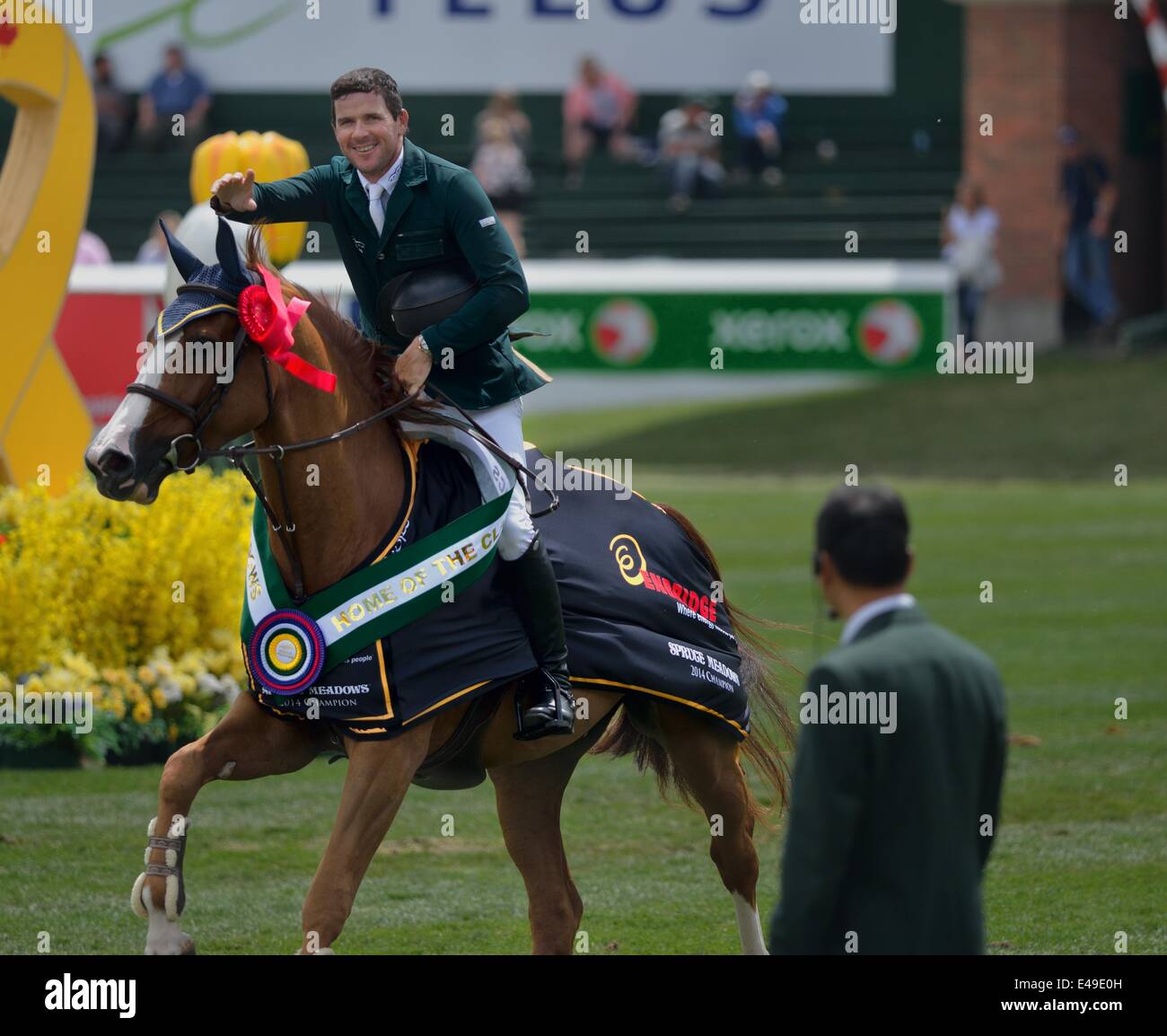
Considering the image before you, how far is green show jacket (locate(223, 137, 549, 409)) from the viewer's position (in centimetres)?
568

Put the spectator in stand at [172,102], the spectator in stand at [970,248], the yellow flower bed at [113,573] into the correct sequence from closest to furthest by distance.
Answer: the yellow flower bed at [113,573]
the spectator in stand at [970,248]
the spectator in stand at [172,102]

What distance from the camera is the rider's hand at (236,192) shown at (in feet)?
18.4

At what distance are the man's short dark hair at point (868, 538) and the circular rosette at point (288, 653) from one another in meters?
1.90

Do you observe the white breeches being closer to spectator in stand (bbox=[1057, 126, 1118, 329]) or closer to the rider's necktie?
the rider's necktie

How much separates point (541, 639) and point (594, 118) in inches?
924

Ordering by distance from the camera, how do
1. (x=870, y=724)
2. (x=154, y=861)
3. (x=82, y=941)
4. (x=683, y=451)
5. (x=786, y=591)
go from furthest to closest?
(x=683, y=451)
(x=786, y=591)
(x=82, y=941)
(x=154, y=861)
(x=870, y=724)

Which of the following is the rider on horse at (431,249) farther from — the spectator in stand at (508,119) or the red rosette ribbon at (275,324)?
the spectator in stand at (508,119)

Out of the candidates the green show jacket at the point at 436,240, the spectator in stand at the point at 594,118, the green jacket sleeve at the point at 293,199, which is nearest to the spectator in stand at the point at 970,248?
the spectator in stand at the point at 594,118

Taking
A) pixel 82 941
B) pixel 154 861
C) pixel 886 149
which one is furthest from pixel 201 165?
pixel 886 149

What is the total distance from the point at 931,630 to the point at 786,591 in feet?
33.2

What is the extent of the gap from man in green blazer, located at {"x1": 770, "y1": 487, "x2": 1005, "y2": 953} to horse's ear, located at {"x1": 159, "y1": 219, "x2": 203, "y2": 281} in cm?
222
